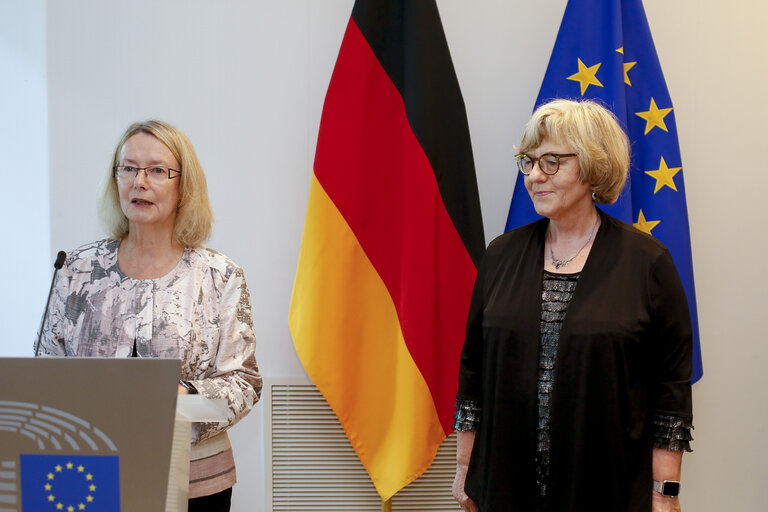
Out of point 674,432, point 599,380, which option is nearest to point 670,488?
point 674,432

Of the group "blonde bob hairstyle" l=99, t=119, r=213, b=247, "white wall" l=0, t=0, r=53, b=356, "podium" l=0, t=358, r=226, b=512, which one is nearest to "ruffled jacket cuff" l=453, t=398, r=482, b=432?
"blonde bob hairstyle" l=99, t=119, r=213, b=247

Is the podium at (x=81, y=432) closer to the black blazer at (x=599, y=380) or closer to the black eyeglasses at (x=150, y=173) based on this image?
the black eyeglasses at (x=150, y=173)

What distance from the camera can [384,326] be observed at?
2359mm

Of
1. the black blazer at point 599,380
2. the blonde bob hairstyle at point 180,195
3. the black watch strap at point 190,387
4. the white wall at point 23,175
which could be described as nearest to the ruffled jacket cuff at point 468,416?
the black blazer at point 599,380

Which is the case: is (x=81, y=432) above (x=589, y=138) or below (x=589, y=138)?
below

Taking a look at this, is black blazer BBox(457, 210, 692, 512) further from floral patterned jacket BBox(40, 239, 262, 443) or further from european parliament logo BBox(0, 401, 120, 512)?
european parliament logo BBox(0, 401, 120, 512)

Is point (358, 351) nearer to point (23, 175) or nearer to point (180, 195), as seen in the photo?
point (180, 195)

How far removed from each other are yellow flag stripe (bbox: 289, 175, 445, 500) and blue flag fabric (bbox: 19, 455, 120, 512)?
1431mm

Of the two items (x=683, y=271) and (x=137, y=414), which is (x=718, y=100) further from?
(x=137, y=414)

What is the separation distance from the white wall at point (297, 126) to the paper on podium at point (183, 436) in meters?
1.43

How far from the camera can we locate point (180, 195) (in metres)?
1.64

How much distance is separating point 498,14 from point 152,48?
1.38 meters

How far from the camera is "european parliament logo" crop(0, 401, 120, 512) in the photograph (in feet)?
2.98

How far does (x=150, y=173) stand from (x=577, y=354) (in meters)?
1.13
